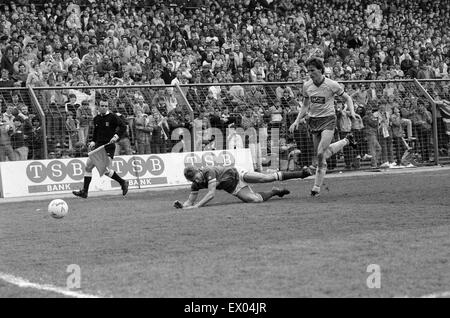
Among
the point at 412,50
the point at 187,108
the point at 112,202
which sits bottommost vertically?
the point at 112,202

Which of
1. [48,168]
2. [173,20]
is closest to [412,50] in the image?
[173,20]

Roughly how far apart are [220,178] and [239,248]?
464 cm

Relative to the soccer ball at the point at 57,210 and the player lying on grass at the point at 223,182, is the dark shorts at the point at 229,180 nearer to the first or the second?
the player lying on grass at the point at 223,182

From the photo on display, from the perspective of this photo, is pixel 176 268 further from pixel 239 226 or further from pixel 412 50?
pixel 412 50

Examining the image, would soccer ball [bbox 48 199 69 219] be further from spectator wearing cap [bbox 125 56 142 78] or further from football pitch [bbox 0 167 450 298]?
spectator wearing cap [bbox 125 56 142 78]

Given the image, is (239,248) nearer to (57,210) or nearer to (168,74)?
(57,210)

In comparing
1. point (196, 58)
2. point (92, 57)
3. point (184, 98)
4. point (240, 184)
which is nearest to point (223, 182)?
point (240, 184)

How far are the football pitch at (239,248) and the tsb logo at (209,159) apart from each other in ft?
16.4

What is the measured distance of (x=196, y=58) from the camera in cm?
2447

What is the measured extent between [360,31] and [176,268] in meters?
25.3

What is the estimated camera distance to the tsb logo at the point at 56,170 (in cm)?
1809

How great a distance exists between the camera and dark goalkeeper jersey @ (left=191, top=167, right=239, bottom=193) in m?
13.1

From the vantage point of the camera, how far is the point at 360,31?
3166 cm

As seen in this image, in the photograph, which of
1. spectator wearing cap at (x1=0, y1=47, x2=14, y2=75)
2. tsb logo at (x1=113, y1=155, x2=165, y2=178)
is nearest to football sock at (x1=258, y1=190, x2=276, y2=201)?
tsb logo at (x1=113, y1=155, x2=165, y2=178)
